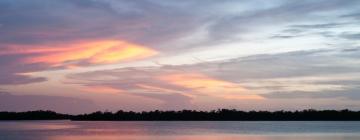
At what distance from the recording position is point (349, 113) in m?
154

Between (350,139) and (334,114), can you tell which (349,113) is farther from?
(350,139)

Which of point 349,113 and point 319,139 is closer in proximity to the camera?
point 319,139

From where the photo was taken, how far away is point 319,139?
178 ft

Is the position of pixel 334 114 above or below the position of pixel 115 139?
above

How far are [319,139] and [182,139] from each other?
1350 cm

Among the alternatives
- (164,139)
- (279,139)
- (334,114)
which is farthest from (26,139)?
(334,114)

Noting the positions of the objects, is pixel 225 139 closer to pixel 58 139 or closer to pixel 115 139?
pixel 115 139

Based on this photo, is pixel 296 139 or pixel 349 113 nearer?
pixel 296 139

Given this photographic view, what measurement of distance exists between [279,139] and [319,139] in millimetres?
3942

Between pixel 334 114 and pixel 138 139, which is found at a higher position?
pixel 334 114

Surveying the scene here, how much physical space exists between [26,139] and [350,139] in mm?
30711

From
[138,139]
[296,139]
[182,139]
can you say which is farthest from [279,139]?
[138,139]

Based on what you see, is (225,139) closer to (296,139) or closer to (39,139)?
(296,139)

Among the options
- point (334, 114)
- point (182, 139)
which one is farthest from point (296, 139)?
point (334, 114)
